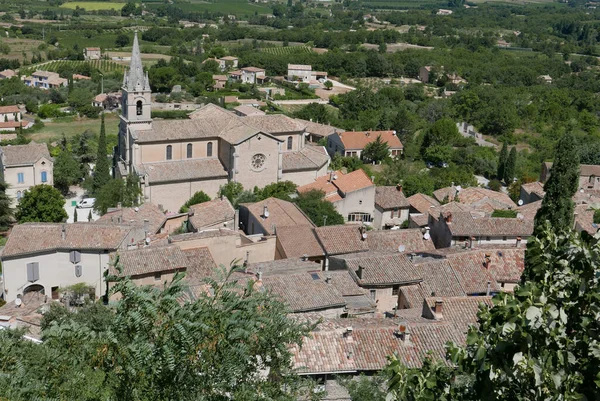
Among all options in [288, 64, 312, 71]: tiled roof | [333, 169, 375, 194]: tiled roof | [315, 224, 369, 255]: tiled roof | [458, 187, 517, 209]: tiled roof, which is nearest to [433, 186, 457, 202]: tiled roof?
[458, 187, 517, 209]: tiled roof

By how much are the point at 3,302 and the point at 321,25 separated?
154477mm

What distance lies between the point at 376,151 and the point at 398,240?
75.0 ft

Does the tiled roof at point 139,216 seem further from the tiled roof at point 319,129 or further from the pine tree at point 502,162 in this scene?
the pine tree at point 502,162

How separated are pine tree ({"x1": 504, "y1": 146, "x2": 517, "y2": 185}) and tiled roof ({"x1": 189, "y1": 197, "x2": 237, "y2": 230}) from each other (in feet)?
83.4

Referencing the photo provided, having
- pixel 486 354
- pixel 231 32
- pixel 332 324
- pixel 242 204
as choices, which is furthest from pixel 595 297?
pixel 231 32

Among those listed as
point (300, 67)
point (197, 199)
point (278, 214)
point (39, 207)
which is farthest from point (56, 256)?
point (300, 67)

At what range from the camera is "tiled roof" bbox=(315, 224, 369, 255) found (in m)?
30.8

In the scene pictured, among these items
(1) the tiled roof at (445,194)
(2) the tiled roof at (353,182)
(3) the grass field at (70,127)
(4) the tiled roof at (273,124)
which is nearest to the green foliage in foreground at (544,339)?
(2) the tiled roof at (353,182)

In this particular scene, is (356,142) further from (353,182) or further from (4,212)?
(4,212)

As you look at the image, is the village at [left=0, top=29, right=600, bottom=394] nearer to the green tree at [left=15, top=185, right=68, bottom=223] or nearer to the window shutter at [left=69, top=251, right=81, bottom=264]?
the window shutter at [left=69, top=251, right=81, bottom=264]

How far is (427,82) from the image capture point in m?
105

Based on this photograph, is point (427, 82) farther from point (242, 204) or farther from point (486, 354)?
point (486, 354)

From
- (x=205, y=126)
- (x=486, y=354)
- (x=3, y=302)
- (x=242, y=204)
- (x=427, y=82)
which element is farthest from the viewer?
(x=427, y=82)

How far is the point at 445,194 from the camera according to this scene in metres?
42.8
